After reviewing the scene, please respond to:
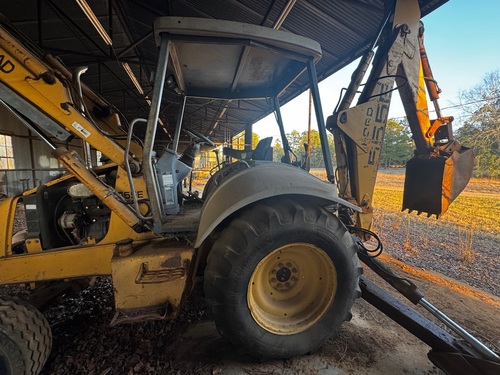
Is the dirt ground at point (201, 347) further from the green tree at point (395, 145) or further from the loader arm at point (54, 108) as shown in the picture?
the green tree at point (395, 145)

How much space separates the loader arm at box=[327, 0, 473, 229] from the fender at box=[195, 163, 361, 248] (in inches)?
34.6

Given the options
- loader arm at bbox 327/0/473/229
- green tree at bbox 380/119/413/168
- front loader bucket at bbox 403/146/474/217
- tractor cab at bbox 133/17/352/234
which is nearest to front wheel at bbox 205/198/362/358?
tractor cab at bbox 133/17/352/234

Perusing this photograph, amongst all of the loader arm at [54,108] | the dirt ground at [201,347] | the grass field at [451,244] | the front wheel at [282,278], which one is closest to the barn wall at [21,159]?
the loader arm at [54,108]

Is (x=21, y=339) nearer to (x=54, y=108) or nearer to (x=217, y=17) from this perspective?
(x=54, y=108)

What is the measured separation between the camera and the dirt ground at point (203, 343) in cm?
190

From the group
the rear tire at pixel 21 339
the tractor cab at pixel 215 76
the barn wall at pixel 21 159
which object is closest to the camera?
the rear tire at pixel 21 339

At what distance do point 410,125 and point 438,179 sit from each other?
27.0 inches

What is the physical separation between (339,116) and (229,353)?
7.86ft

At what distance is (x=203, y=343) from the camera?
2154 millimetres

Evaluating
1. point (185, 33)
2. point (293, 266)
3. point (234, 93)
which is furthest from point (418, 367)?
point (234, 93)

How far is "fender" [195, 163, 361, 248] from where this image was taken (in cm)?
175

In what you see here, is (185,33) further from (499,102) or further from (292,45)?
(499,102)

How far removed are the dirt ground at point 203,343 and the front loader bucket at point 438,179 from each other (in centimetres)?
123

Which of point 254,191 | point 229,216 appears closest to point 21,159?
point 229,216
